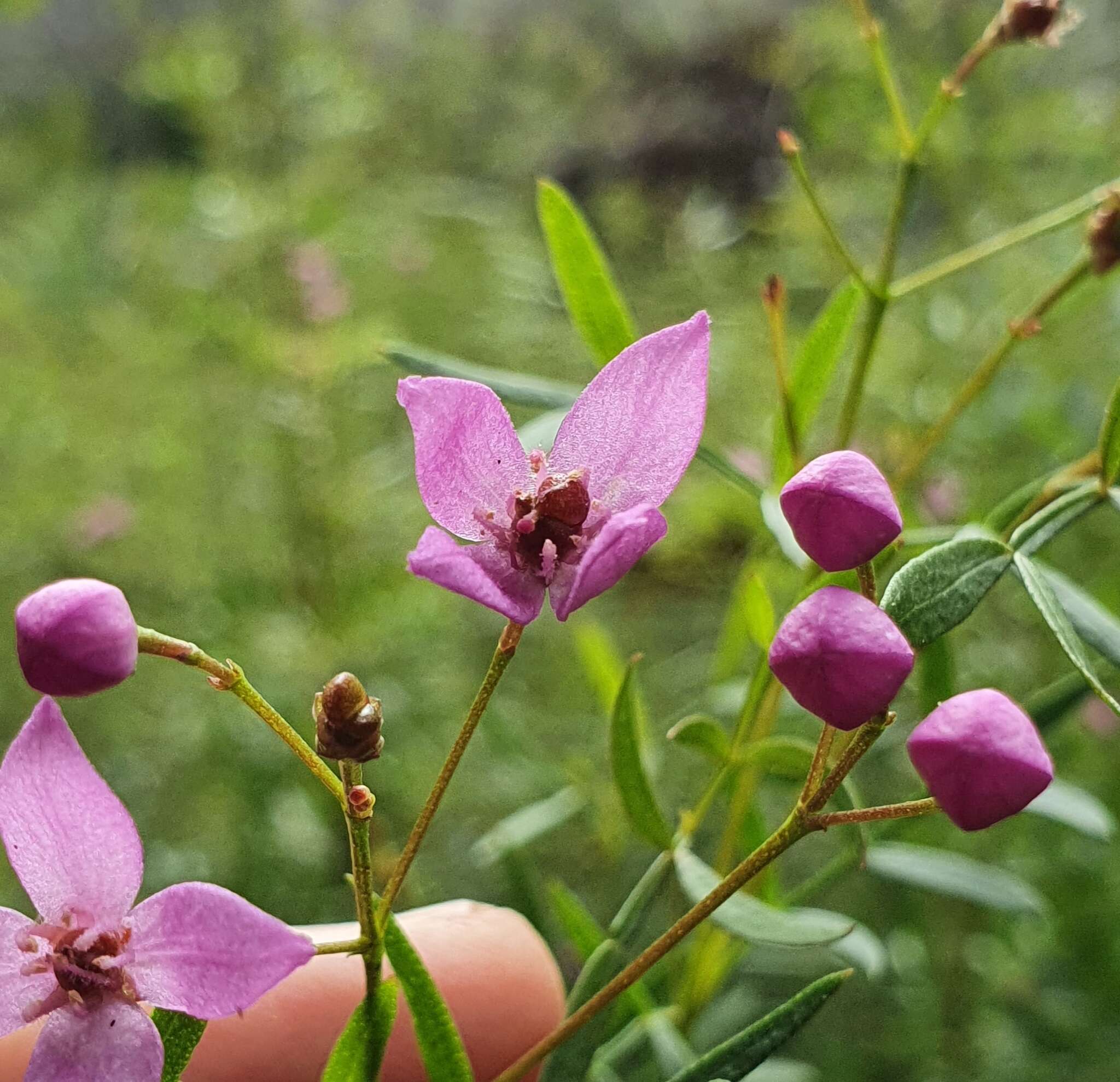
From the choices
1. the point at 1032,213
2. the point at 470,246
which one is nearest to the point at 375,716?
the point at 1032,213

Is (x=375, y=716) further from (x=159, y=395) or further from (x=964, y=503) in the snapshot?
(x=159, y=395)

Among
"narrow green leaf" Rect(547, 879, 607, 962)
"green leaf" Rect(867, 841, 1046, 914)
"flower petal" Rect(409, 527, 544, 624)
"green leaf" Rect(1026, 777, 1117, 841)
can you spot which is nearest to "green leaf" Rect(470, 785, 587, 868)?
"narrow green leaf" Rect(547, 879, 607, 962)

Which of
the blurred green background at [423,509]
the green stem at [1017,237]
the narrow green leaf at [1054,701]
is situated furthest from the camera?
the blurred green background at [423,509]

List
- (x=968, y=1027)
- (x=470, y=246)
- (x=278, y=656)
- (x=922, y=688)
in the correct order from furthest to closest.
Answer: (x=470, y=246)
(x=278, y=656)
(x=968, y=1027)
(x=922, y=688)

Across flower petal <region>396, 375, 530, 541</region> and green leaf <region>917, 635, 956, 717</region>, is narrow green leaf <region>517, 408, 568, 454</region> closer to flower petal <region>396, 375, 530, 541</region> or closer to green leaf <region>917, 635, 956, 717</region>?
flower petal <region>396, 375, 530, 541</region>

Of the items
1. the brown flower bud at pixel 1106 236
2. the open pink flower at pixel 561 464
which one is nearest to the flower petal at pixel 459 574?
the open pink flower at pixel 561 464

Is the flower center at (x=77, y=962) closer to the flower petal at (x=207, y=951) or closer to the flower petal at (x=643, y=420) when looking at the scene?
the flower petal at (x=207, y=951)
